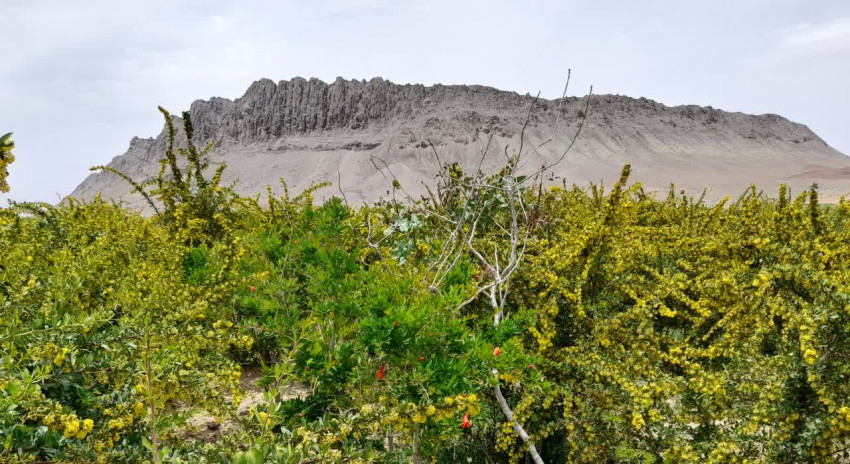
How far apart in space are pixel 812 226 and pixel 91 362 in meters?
7.65

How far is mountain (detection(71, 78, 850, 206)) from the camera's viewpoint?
84062 mm

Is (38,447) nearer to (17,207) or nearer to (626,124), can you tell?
(17,207)

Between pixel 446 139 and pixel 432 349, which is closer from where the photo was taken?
pixel 432 349

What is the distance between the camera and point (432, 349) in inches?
116

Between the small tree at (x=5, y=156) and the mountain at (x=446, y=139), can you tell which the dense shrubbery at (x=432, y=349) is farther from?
Result: the mountain at (x=446, y=139)

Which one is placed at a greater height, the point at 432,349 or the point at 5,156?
the point at 5,156

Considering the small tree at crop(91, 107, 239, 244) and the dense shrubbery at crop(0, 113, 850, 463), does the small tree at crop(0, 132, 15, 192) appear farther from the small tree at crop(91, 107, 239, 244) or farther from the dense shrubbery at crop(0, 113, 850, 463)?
the small tree at crop(91, 107, 239, 244)

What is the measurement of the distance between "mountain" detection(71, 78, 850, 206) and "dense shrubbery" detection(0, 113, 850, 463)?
2848 inches

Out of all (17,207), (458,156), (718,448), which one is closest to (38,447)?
(718,448)

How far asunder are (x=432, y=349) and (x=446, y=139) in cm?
9435

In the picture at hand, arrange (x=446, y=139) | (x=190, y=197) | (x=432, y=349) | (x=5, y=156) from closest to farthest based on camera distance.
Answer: (x=5, y=156) < (x=432, y=349) < (x=190, y=197) < (x=446, y=139)

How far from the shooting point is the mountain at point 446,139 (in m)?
84.1

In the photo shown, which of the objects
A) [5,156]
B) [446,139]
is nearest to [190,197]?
[5,156]

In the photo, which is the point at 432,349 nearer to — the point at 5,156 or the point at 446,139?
the point at 5,156
